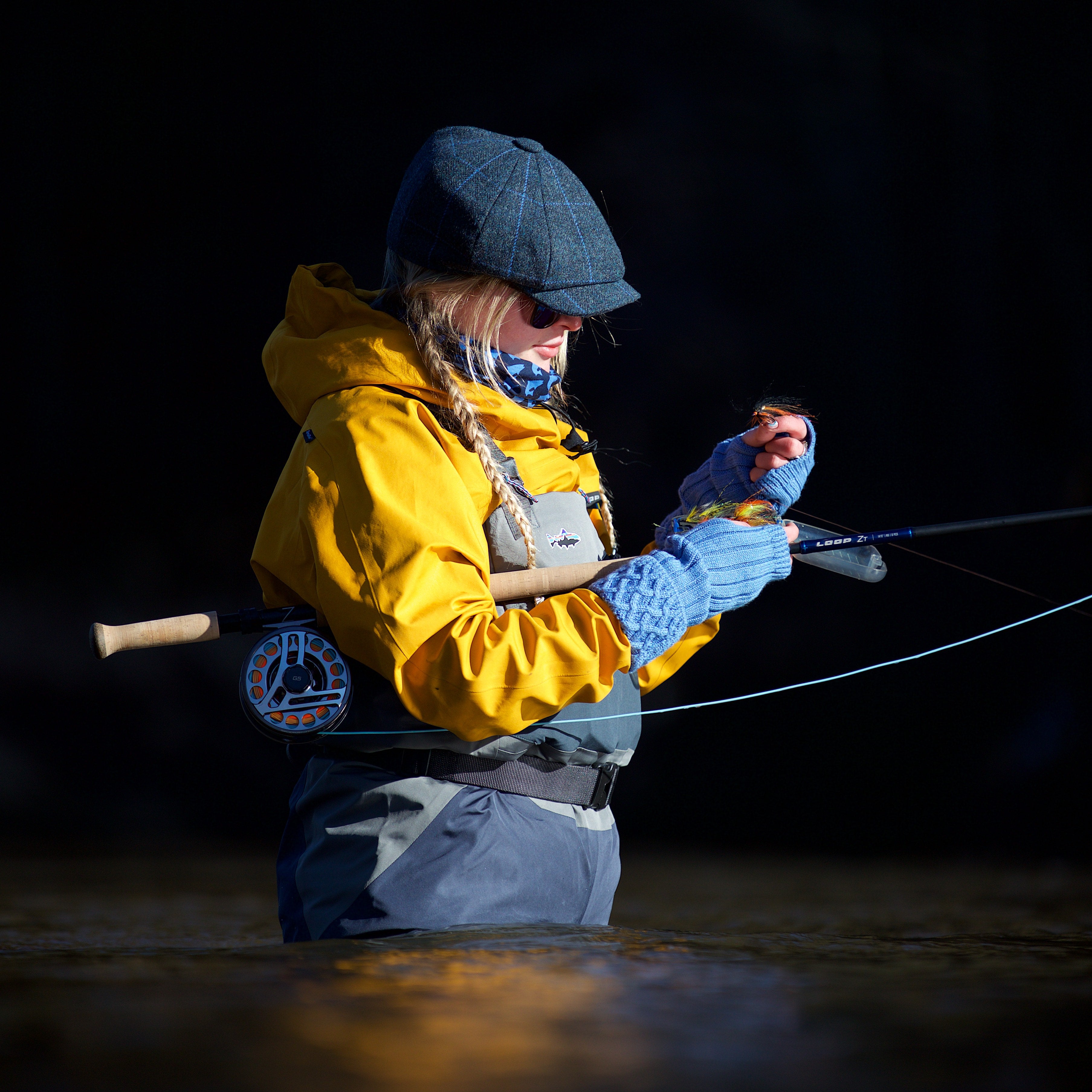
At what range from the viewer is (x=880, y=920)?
7.77 feet

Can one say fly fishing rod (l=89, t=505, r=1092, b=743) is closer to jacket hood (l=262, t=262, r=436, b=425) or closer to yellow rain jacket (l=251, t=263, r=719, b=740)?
yellow rain jacket (l=251, t=263, r=719, b=740)

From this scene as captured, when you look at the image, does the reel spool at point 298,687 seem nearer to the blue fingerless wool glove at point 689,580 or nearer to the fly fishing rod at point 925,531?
the blue fingerless wool glove at point 689,580

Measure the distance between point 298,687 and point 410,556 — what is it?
0.55ft

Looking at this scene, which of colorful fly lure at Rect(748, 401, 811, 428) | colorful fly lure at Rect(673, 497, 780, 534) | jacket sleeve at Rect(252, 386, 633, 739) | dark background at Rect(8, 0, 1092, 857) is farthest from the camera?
dark background at Rect(8, 0, 1092, 857)

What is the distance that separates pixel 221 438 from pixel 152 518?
0.28m

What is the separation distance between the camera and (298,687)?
0.99 metres

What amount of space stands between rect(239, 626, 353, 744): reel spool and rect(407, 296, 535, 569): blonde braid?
194 millimetres

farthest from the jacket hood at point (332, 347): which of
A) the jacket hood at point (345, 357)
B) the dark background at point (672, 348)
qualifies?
the dark background at point (672, 348)

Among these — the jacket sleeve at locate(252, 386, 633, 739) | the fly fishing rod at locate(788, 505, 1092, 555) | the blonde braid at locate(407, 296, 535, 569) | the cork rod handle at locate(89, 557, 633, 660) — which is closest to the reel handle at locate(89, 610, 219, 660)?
the cork rod handle at locate(89, 557, 633, 660)

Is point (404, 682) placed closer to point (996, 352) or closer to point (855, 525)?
point (855, 525)

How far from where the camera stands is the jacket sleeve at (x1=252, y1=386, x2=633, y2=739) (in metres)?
0.90

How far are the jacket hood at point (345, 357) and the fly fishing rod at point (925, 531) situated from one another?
280 mm

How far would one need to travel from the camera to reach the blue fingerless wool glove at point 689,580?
3.20 ft

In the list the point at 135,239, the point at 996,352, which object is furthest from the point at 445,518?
the point at 135,239
